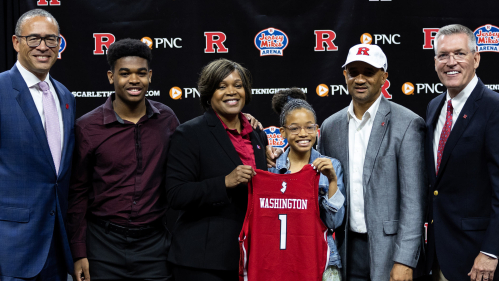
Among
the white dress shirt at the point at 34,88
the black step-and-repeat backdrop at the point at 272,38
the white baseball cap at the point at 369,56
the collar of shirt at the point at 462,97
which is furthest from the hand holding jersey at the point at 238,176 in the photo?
the black step-and-repeat backdrop at the point at 272,38

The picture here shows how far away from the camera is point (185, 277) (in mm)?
A: 2062

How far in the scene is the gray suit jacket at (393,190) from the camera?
2098 mm

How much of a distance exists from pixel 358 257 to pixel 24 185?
1.73m

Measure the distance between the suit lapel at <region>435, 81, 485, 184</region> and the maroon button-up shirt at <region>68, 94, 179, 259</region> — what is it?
1418 mm

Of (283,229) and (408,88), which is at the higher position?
(408,88)

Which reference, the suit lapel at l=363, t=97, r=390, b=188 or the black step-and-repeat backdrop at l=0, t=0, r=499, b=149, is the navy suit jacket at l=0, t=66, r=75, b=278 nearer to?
the suit lapel at l=363, t=97, r=390, b=188

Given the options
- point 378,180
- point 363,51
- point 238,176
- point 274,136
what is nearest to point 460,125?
point 378,180

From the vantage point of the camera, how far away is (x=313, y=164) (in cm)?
205

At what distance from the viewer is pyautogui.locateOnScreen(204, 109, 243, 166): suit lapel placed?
2117 mm

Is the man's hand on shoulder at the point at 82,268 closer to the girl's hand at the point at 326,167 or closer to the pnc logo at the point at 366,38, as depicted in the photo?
the girl's hand at the point at 326,167

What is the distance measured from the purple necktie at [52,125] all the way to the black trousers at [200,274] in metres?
0.81

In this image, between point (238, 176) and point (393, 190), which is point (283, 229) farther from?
point (393, 190)

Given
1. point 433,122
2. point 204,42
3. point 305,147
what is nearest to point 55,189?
point 305,147

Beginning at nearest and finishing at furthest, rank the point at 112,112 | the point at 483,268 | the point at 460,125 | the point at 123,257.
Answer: the point at 483,268, the point at 460,125, the point at 123,257, the point at 112,112
